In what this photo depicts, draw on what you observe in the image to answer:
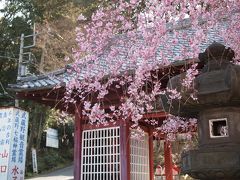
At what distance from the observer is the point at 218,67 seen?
13.6 feet

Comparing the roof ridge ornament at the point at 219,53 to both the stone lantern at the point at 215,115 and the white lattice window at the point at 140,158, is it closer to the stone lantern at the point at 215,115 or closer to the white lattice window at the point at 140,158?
the stone lantern at the point at 215,115

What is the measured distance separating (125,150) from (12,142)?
2.85 m

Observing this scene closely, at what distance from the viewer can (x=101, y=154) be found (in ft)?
25.2

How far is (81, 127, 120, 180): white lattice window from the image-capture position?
752 centimetres

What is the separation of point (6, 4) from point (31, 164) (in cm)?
1062

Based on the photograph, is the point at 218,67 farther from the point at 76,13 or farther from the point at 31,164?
the point at 31,164

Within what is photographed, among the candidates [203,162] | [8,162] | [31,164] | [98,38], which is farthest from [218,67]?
[31,164]

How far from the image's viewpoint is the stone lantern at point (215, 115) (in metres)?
3.85

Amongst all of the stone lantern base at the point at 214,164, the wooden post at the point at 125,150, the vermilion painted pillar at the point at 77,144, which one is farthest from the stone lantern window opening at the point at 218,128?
the vermilion painted pillar at the point at 77,144

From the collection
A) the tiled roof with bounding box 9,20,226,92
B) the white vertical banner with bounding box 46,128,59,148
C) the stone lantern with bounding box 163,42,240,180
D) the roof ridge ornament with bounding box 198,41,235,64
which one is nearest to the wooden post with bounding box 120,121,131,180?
the tiled roof with bounding box 9,20,226,92

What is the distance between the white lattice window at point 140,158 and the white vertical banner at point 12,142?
2673 millimetres

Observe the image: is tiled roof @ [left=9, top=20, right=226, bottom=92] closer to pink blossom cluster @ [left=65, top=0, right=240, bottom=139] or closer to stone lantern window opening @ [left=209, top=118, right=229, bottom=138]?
pink blossom cluster @ [left=65, top=0, right=240, bottom=139]

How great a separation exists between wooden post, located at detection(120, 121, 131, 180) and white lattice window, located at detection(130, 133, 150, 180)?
37 centimetres

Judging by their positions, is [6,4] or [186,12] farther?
[6,4]
